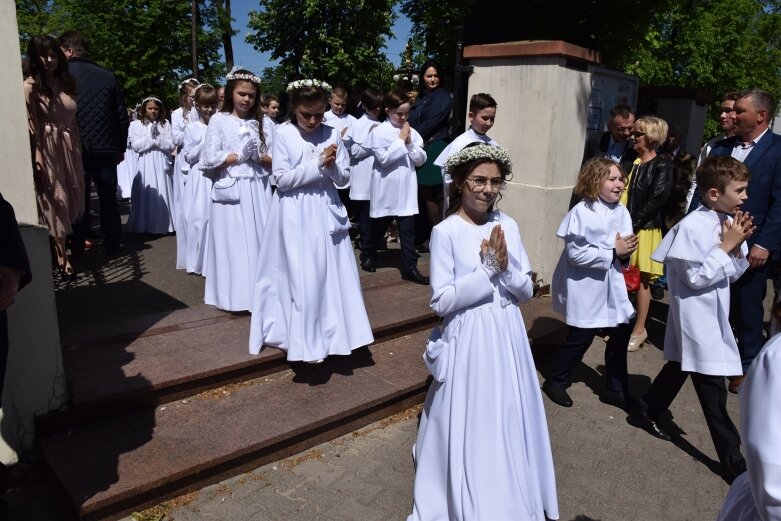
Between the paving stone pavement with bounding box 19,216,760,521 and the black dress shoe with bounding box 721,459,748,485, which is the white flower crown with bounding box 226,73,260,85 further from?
the black dress shoe with bounding box 721,459,748,485

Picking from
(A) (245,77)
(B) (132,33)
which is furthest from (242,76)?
(B) (132,33)

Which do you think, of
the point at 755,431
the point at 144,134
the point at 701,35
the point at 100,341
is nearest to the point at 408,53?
the point at 701,35

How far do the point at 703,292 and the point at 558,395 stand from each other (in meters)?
1.41

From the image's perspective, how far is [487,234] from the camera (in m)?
3.26

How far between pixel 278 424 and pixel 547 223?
3.90 metres

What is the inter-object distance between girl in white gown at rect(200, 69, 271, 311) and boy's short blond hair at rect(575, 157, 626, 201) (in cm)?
265

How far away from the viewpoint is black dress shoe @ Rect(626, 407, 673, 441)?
4484mm

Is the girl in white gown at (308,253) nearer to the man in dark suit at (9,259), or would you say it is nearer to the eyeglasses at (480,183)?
the eyeglasses at (480,183)

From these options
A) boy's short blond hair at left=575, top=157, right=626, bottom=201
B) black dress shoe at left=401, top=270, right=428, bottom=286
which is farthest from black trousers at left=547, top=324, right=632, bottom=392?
black dress shoe at left=401, top=270, right=428, bottom=286

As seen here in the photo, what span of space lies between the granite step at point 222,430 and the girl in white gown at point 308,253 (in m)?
0.26

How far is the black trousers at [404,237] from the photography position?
6.93 metres

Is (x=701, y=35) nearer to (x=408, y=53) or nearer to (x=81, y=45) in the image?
(x=408, y=53)

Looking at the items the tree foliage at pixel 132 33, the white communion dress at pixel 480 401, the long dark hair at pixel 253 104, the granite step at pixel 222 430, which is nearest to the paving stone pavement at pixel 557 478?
the granite step at pixel 222 430

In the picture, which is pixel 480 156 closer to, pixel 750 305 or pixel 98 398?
pixel 98 398
